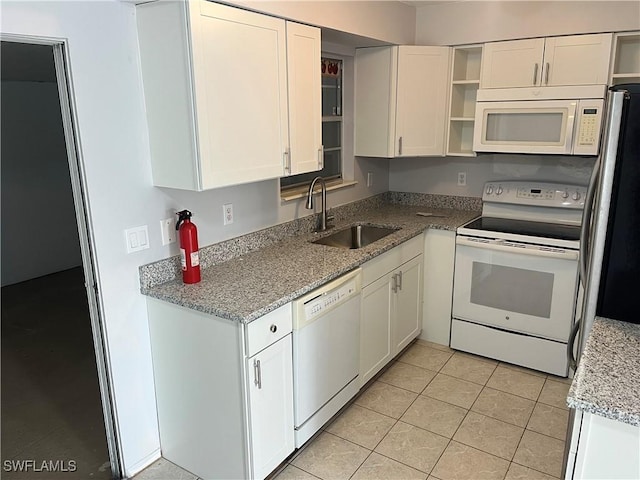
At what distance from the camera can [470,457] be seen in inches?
93.4

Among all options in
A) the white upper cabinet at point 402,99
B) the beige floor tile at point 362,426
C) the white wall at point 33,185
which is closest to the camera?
the beige floor tile at point 362,426

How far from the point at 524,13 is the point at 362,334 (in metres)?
2.30

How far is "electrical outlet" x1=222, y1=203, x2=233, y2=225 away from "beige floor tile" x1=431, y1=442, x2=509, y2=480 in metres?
1.60

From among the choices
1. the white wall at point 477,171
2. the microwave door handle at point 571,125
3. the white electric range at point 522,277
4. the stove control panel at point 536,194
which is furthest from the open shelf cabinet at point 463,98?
the microwave door handle at point 571,125

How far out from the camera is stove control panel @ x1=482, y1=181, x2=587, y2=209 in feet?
10.8

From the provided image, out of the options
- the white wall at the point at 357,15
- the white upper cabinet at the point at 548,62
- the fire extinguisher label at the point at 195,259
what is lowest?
the fire extinguisher label at the point at 195,259

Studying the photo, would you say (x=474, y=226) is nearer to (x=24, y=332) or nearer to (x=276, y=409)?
(x=276, y=409)

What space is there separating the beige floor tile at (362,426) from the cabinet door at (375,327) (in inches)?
7.3

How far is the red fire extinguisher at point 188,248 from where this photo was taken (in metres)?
2.16

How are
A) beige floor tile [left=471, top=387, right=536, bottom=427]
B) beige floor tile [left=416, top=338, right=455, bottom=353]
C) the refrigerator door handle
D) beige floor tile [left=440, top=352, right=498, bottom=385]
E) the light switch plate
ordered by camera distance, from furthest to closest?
beige floor tile [left=416, top=338, right=455, bottom=353], beige floor tile [left=440, top=352, right=498, bottom=385], beige floor tile [left=471, top=387, right=536, bottom=427], the light switch plate, the refrigerator door handle

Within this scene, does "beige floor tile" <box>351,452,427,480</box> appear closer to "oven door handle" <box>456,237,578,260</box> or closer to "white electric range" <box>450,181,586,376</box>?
"white electric range" <box>450,181,586,376</box>

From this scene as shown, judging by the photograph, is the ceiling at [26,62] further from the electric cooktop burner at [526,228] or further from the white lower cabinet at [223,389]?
the electric cooktop burner at [526,228]

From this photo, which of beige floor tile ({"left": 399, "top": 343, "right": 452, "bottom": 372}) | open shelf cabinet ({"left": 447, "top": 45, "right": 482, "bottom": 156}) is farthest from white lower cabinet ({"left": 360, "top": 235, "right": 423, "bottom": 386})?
open shelf cabinet ({"left": 447, "top": 45, "right": 482, "bottom": 156})

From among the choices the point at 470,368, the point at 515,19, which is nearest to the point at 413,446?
the point at 470,368
